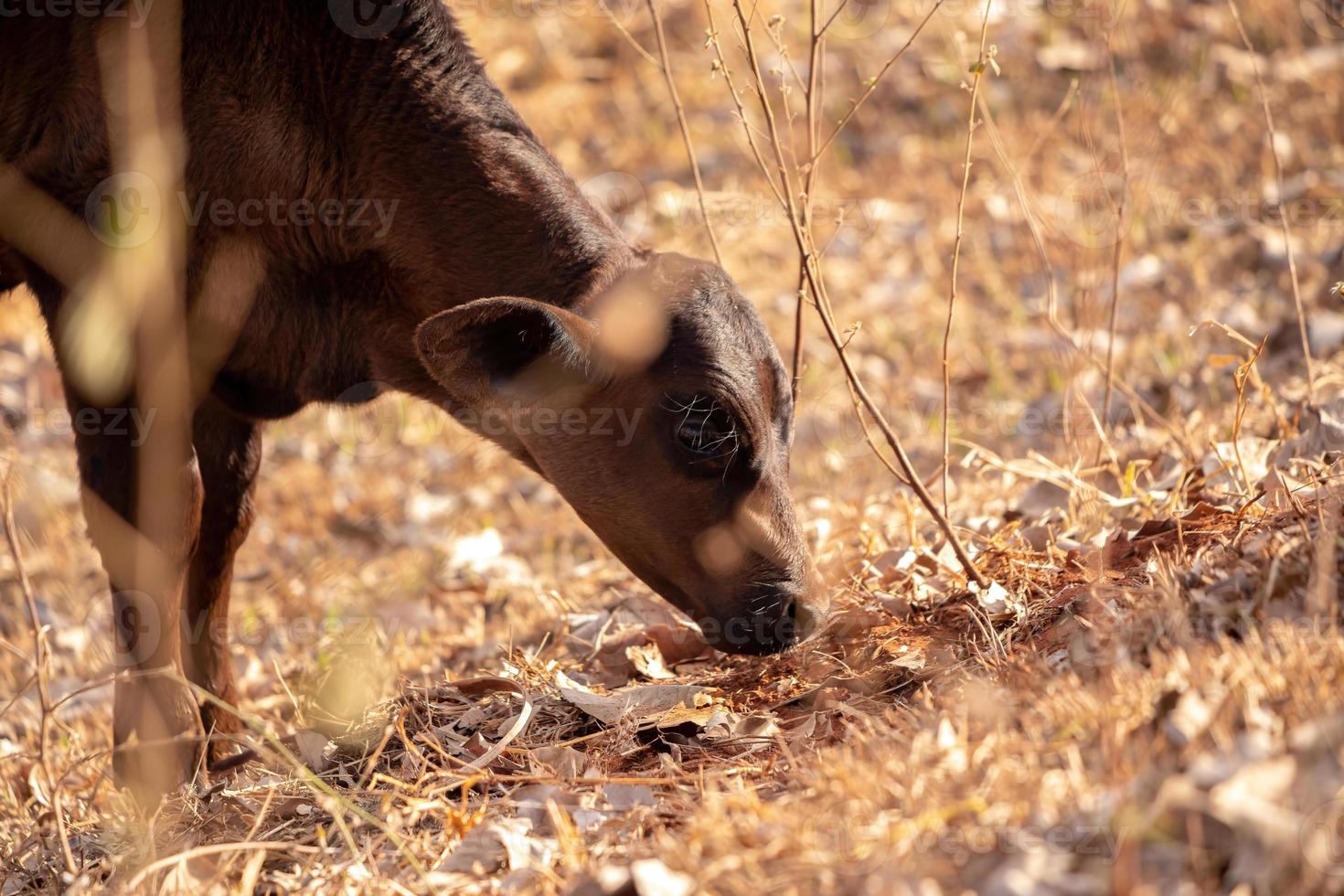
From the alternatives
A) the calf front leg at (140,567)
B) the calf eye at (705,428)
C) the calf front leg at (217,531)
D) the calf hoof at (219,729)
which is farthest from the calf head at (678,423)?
the calf hoof at (219,729)

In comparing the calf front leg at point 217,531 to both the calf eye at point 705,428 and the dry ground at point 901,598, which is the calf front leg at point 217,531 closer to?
the dry ground at point 901,598

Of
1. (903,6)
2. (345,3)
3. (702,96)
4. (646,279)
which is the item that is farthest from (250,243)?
(903,6)

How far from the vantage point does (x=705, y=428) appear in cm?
385

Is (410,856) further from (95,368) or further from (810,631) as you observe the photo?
(95,368)

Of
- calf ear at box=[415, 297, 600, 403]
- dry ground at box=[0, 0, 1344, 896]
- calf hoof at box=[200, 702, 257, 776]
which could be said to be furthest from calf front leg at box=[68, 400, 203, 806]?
calf ear at box=[415, 297, 600, 403]

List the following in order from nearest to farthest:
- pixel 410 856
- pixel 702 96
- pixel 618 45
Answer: pixel 410 856
pixel 702 96
pixel 618 45

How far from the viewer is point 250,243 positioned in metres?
4.10

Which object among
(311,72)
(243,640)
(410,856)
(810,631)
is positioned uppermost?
(311,72)

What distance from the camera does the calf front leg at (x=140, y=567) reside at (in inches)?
156

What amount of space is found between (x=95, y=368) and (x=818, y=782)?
2778 mm

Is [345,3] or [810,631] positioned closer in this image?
[810,631]

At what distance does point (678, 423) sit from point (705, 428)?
3.5 inches

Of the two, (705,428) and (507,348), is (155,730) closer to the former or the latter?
(507,348)

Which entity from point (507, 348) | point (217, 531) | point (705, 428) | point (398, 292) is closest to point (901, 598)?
point (705, 428)
